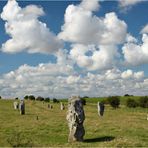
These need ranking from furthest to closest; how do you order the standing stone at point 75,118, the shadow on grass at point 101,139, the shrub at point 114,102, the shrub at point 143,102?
the shrub at point 143,102, the shrub at point 114,102, the standing stone at point 75,118, the shadow on grass at point 101,139

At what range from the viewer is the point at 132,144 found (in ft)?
94.2

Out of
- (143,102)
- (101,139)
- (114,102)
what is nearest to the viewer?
(101,139)

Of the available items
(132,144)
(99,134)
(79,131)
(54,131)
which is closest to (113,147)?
(132,144)

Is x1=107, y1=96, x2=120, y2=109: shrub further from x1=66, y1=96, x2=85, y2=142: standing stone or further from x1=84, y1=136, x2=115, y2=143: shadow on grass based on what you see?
x1=66, y1=96, x2=85, y2=142: standing stone

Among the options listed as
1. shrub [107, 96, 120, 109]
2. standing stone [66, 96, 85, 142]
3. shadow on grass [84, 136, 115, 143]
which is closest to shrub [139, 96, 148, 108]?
shrub [107, 96, 120, 109]

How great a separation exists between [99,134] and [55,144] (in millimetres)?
6717

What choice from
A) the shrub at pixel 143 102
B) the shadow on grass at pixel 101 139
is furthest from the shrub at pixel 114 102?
the shadow on grass at pixel 101 139

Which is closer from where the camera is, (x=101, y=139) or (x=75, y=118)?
(x=101, y=139)

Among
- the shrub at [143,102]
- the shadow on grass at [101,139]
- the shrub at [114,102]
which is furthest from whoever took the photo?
the shrub at [143,102]

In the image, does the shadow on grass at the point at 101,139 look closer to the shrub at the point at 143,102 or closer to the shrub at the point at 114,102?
the shrub at the point at 114,102

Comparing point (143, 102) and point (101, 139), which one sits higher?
point (143, 102)

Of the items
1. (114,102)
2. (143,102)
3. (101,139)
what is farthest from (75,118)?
(143,102)

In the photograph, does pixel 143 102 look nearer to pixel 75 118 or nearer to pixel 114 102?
pixel 114 102

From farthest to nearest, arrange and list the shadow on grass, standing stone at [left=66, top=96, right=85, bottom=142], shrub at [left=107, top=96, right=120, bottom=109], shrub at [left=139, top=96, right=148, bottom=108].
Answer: shrub at [left=139, top=96, right=148, bottom=108] < shrub at [left=107, top=96, right=120, bottom=109] < standing stone at [left=66, top=96, right=85, bottom=142] < the shadow on grass
